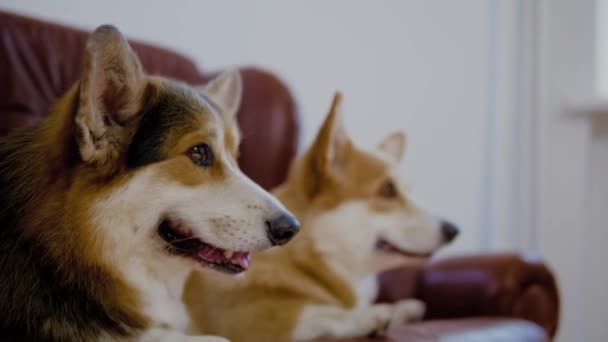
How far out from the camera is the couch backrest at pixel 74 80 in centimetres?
124

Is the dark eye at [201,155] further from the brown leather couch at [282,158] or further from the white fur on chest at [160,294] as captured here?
the brown leather couch at [282,158]

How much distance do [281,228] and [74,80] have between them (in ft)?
2.69

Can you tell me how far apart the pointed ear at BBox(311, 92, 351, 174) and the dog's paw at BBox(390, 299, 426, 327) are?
393mm

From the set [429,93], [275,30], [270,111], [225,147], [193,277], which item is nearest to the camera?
[225,147]

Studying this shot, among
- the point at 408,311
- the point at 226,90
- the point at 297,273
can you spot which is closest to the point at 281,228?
the point at 226,90

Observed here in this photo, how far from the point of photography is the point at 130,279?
781mm

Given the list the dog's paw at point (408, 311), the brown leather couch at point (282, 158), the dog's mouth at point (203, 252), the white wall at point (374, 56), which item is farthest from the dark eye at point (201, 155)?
the white wall at point (374, 56)

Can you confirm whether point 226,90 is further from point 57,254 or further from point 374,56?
point 374,56

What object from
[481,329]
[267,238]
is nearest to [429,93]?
[481,329]

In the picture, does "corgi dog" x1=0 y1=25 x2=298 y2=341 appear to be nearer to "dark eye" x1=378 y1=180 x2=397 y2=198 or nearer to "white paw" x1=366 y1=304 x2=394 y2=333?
"white paw" x1=366 y1=304 x2=394 y2=333

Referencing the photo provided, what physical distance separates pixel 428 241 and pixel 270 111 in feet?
1.91

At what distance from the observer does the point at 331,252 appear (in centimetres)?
128

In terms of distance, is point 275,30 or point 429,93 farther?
point 429,93

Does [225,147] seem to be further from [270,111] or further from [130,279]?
[270,111]
